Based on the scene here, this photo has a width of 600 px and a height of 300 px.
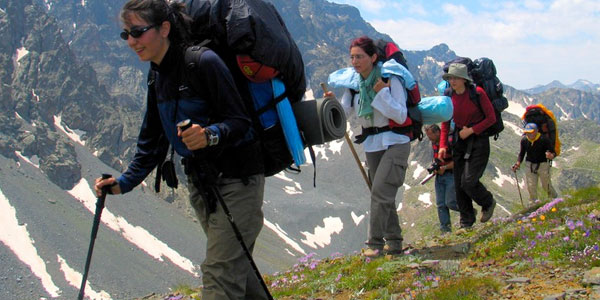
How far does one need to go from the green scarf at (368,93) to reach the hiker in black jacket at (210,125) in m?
4.43

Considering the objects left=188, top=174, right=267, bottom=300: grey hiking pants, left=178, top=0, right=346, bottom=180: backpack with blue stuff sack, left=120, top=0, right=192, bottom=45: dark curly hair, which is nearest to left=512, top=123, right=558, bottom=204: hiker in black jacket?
left=178, top=0, right=346, bottom=180: backpack with blue stuff sack

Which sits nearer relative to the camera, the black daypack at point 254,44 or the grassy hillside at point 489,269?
the black daypack at point 254,44

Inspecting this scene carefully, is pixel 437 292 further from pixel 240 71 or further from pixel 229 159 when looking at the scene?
pixel 240 71

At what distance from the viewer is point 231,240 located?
4.48 metres

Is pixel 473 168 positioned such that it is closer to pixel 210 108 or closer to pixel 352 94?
pixel 352 94

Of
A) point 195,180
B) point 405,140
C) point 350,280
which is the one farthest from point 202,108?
point 405,140

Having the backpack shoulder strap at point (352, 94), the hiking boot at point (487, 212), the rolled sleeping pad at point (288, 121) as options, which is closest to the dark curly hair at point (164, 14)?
the rolled sleeping pad at point (288, 121)

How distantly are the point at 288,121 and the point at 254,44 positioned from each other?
2.46 feet

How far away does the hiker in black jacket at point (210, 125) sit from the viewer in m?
4.37

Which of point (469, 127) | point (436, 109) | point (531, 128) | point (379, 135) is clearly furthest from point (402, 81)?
point (531, 128)

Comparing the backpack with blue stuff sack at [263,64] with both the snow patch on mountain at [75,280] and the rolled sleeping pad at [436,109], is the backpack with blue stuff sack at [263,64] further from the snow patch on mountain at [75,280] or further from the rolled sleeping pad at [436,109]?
the snow patch on mountain at [75,280]

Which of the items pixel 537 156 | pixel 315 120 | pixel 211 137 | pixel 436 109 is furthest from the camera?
pixel 537 156

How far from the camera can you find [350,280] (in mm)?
7777

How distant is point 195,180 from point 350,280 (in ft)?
12.6
